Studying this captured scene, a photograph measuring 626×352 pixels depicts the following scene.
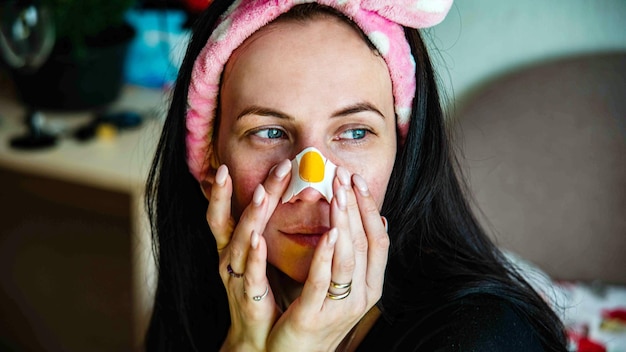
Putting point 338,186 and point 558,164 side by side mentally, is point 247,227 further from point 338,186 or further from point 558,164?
point 558,164

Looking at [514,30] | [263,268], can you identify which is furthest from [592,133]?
[263,268]

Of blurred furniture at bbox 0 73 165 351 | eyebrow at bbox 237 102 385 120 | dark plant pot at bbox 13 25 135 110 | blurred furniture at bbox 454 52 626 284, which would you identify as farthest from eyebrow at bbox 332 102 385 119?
dark plant pot at bbox 13 25 135 110

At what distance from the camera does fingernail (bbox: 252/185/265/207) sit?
874 millimetres

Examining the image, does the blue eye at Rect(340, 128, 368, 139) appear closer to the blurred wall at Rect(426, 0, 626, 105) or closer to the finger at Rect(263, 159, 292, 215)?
the finger at Rect(263, 159, 292, 215)

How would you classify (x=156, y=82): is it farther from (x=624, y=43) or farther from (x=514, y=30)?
(x=624, y=43)

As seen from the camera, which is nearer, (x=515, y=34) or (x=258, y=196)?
(x=258, y=196)

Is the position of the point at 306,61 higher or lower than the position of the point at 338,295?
higher

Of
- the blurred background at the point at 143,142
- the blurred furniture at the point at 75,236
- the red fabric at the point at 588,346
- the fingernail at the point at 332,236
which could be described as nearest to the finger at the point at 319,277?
the fingernail at the point at 332,236

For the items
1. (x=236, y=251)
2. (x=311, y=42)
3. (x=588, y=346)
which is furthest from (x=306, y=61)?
(x=588, y=346)

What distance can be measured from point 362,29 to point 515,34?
0.84 m

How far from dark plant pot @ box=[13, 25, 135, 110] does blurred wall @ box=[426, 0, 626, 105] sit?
34.0 inches

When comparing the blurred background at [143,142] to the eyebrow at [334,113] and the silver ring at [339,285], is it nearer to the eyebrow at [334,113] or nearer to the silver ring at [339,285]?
the eyebrow at [334,113]

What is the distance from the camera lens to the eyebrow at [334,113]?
915mm

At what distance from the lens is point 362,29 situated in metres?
0.94
